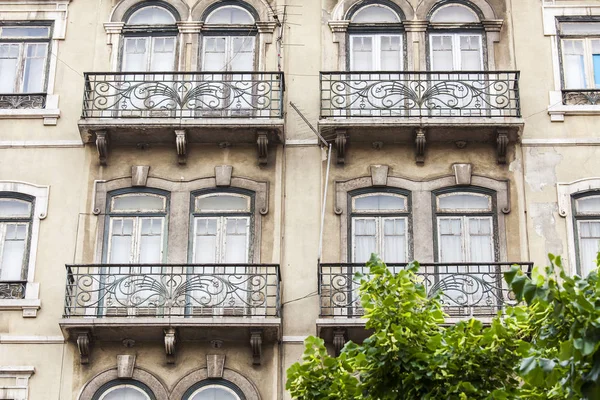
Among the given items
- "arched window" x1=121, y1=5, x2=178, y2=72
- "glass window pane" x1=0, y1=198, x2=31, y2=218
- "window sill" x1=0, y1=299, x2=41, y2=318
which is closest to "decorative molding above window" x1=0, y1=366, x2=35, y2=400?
"window sill" x1=0, y1=299, x2=41, y2=318

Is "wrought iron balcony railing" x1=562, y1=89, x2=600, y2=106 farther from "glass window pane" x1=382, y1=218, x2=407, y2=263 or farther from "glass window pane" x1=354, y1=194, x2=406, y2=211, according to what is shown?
"glass window pane" x1=382, y1=218, x2=407, y2=263

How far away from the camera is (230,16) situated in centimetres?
2352

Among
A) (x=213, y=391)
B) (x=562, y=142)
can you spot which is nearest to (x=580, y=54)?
(x=562, y=142)

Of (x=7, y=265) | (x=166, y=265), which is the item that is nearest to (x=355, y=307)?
(x=166, y=265)

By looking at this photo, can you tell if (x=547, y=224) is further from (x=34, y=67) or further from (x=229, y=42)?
(x=34, y=67)

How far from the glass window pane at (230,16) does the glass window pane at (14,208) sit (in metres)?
5.03

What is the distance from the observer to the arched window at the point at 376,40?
75.3ft

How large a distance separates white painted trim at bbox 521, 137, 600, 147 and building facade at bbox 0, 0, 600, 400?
0.13 ft

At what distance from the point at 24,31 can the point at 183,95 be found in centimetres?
363

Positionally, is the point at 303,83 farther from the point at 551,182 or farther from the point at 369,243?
the point at 551,182

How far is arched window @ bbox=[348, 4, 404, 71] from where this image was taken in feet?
75.3

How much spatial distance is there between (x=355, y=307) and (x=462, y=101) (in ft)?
15.1

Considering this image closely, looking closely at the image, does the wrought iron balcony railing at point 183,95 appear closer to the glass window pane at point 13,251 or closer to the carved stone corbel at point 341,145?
the carved stone corbel at point 341,145

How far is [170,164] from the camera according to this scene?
2208 centimetres
